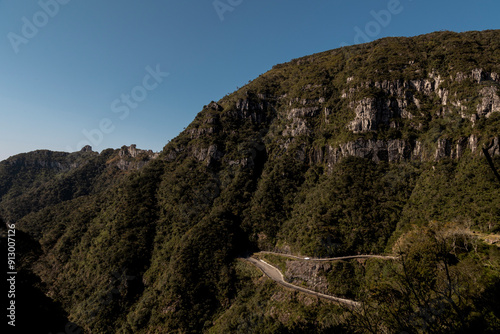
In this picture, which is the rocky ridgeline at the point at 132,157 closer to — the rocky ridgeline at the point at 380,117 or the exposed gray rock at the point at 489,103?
the rocky ridgeline at the point at 380,117

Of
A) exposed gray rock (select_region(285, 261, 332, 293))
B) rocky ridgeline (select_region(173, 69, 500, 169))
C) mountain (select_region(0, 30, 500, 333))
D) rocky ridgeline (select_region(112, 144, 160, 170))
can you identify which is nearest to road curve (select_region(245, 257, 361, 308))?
exposed gray rock (select_region(285, 261, 332, 293))

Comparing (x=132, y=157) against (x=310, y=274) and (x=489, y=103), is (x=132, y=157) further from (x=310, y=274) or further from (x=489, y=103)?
(x=489, y=103)

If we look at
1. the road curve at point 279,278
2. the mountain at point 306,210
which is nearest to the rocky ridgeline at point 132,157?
the mountain at point 306,210

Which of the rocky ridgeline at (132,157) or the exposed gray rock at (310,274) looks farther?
the rocky ridgeline at (132,157)

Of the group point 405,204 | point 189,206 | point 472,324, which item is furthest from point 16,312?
point 405,204

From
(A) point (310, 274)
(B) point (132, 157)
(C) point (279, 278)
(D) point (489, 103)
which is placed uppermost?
(B) point (132, 157)

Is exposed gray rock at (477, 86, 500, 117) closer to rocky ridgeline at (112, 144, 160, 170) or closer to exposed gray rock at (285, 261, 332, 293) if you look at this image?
exposed gray rock at (285, 261, 332, 293)

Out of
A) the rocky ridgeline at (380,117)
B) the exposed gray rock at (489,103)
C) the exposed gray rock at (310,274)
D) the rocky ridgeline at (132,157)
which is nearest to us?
the exposed gray rock at (310,274)

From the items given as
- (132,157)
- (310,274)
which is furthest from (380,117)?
(132,157)
